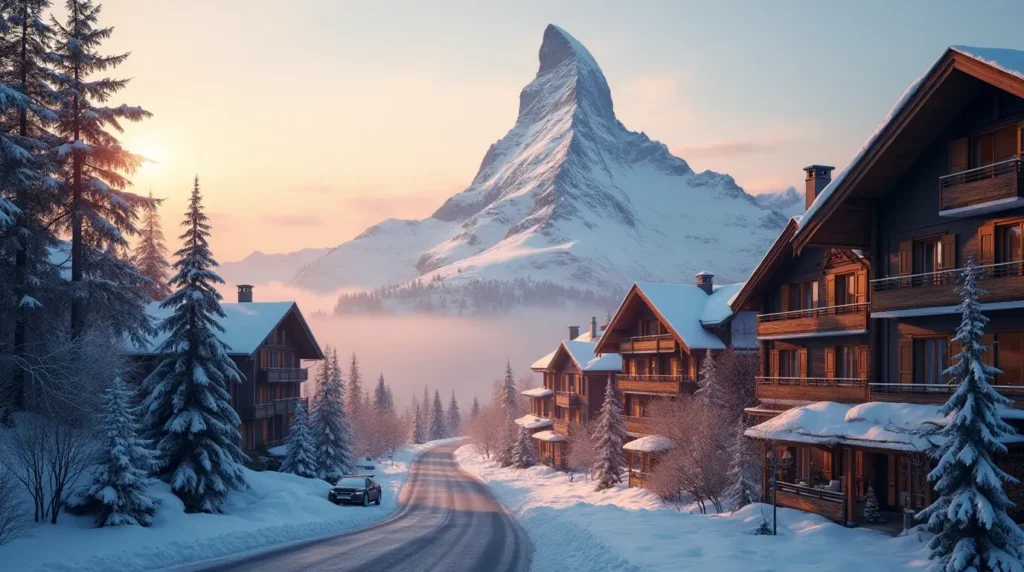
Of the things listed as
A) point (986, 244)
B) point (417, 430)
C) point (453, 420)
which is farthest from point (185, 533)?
point (453, 420)

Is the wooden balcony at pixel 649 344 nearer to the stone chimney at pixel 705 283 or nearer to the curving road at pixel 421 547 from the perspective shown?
the stone chimney at pixel 705 283

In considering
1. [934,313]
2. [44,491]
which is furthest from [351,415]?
[934,313]

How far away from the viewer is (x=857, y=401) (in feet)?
92.2

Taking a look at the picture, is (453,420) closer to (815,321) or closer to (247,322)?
(247,322)

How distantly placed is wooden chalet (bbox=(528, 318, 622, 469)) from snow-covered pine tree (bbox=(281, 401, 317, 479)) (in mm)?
23099

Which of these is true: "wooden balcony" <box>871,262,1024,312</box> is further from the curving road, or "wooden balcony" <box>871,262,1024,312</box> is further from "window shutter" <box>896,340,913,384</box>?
the curving road

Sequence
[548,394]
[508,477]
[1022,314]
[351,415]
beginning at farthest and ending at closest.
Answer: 1. [351,415]
2. [548,394]
3. [508,477]
4. [1022,314]

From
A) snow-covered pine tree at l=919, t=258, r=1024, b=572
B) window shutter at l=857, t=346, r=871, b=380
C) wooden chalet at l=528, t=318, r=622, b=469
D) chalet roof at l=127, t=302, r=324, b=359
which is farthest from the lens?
wooden chalet at l=528, t=318, r=622, b=469

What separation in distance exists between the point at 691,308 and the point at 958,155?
27.1 m

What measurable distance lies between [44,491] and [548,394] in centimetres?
5913

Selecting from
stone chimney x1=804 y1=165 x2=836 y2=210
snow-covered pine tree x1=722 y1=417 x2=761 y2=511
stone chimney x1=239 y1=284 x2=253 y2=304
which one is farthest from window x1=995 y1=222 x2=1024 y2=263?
stone chimney x1=239 y1=284 x2=253 y2=304

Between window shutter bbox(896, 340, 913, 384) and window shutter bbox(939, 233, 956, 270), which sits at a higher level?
window shutter bbox(939, 233, 956, 270)

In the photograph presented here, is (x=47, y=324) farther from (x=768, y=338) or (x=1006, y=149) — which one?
(x=1006, y=149)

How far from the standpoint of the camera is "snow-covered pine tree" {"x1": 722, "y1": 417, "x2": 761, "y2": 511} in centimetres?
3350
